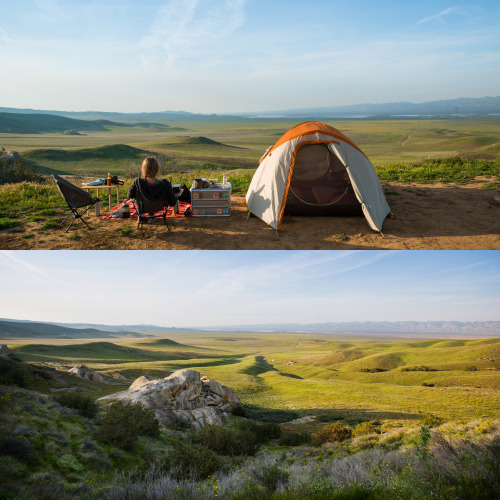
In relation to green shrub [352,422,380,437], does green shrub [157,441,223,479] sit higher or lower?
higher

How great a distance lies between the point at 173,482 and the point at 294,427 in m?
2.87

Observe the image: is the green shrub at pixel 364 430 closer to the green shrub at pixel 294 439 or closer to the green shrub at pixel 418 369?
the green shrub at pixel 294 439

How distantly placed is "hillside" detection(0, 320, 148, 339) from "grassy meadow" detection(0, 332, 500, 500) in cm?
71

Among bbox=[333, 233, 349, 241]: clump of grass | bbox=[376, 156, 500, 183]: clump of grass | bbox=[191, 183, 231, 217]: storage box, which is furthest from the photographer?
bbox=[376, 156, 500, 183]: clump of grass

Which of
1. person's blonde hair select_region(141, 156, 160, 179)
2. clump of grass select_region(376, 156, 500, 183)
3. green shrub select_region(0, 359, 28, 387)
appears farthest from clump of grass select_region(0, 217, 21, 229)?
clump of grass select_region(376, 156, 500, 183)

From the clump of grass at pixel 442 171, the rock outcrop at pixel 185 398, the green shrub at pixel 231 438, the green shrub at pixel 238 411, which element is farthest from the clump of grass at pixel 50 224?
the clump of grass at pixel 442 171

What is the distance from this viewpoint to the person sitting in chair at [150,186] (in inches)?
329

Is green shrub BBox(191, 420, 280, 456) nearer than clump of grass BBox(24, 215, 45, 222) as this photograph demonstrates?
Yes

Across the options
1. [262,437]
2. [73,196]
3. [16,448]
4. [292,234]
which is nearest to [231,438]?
[262,437]

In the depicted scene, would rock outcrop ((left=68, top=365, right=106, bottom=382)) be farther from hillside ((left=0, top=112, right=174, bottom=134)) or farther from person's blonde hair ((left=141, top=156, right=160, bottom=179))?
hillside ((left=0, top=112, right=174, bottom=134))

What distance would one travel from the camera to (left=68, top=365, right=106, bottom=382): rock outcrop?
7.66m

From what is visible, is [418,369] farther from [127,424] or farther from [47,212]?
[47,212]

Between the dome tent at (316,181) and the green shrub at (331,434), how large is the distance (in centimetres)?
467

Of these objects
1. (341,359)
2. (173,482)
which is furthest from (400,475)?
(341,359)
